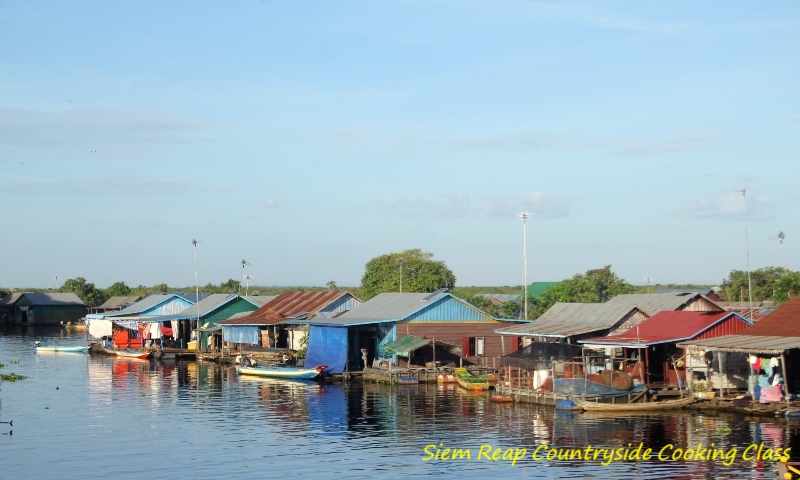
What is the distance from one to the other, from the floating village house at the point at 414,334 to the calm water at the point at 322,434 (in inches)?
177

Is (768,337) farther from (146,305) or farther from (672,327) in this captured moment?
(146,305)

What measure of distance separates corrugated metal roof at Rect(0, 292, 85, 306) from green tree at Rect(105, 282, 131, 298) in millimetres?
19405

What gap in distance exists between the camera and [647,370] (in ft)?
137

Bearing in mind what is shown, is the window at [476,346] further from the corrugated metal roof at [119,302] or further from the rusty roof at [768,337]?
the corrugated metal roof at [119,302]

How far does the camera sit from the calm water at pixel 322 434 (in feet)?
92.7

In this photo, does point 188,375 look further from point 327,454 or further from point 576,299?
point 576,299

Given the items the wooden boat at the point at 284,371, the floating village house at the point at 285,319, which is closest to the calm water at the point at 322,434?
the wooden boat at the point at 284,371

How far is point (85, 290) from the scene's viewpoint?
15662cm

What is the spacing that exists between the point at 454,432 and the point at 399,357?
1980cm

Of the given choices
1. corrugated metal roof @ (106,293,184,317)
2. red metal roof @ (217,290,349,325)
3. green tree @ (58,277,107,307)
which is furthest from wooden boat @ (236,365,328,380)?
green tree @ (58,277,107,307)

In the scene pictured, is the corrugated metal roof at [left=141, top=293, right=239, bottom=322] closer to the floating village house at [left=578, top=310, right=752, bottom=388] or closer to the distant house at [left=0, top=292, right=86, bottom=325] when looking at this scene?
the floating village house at [left=578, top=310, right=752, bottom=388]

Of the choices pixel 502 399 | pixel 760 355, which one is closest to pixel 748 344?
pixel 760 355

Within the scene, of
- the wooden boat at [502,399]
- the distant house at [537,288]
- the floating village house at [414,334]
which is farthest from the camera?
the distant house at [537,288]

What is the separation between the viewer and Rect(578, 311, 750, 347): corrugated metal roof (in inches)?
1625
